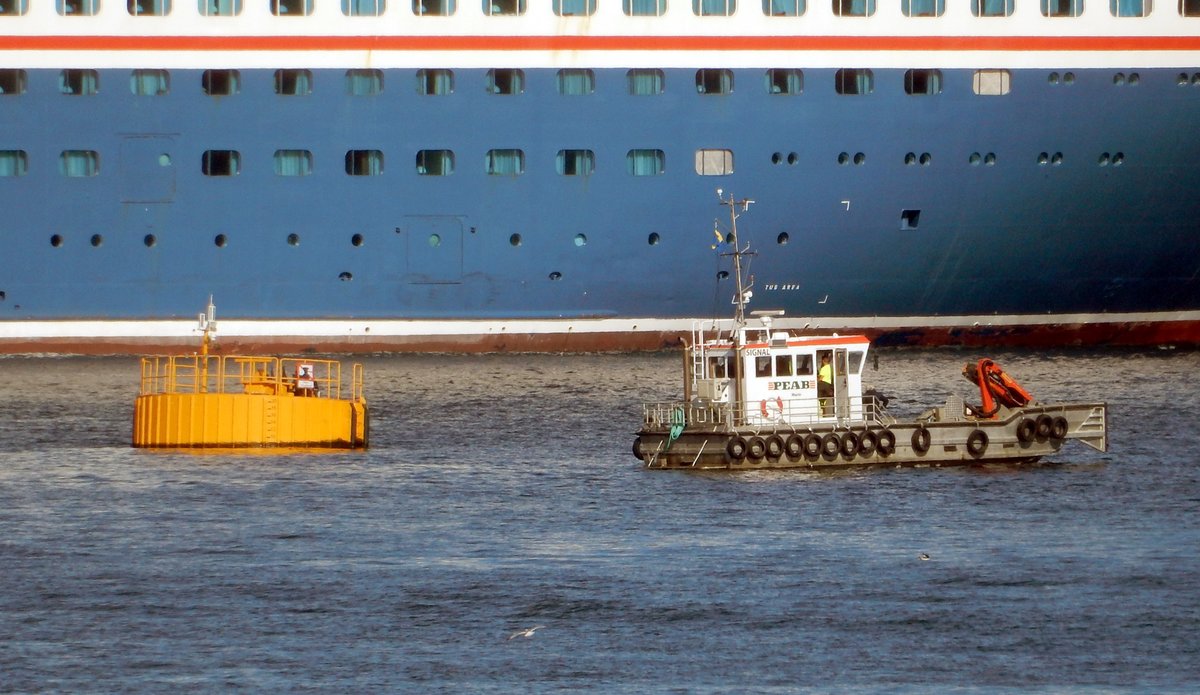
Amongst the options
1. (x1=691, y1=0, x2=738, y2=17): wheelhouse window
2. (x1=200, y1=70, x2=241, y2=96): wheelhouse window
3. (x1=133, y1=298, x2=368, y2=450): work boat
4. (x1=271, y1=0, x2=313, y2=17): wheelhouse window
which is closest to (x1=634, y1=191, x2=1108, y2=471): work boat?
(x1=133, y1=298, x2=368, y2=450): work boat

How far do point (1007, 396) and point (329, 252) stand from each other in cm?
2086

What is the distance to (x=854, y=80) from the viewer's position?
5128 cm

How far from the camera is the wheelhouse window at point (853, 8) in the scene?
51781 mm

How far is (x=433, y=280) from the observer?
51.3 meters

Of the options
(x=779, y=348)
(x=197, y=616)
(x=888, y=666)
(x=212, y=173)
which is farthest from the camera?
(x=212, y=173)

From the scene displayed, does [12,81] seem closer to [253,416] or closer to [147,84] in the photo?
[147,84]

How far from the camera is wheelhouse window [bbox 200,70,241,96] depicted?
5109 cm

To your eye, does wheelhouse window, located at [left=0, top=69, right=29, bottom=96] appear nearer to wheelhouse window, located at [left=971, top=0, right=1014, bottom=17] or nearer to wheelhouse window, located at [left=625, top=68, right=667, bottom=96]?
wheelhouse window, located at [left=625, top=68, right=667, bottom=96]

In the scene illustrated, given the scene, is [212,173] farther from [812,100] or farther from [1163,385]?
[1163,385]

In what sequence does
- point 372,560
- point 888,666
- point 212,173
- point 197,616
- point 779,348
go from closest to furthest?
point 888,666 < point 197,616 < point 372,560 < point 779,348 < point 212,173

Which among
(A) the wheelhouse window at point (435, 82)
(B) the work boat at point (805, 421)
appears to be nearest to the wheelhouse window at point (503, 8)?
(A) the wheelhouse window at point (435, 82)

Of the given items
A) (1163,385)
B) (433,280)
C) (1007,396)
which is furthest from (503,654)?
(1163,385)

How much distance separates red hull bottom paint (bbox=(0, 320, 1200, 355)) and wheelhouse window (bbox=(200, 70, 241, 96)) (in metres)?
5.98

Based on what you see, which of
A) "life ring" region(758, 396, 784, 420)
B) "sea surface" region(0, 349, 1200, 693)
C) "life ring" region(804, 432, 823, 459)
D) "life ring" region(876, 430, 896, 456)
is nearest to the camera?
"sea surface" region(0, 349, 1200, 693)
